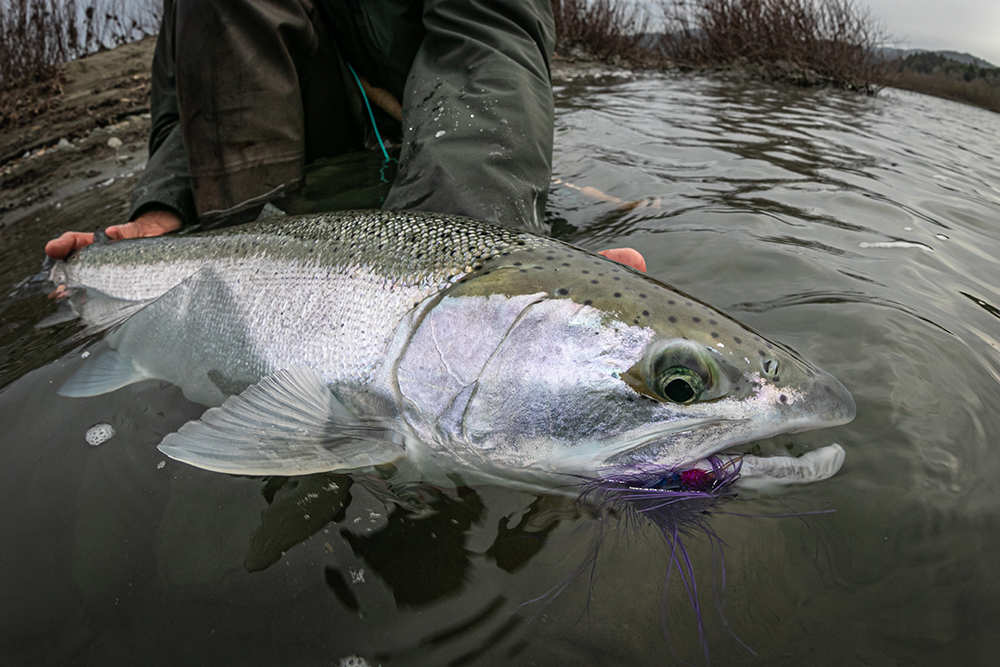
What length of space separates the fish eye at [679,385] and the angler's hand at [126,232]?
3.01m

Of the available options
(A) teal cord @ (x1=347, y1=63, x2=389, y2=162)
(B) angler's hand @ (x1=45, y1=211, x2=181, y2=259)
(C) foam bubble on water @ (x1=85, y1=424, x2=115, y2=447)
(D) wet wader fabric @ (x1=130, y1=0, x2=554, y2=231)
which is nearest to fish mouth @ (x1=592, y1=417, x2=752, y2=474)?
(D) wet wader fabric @ (x1=130, y1=0, x2=554, y2=231)

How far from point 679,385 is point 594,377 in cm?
20

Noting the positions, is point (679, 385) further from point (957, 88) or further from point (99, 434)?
point (957, 88)

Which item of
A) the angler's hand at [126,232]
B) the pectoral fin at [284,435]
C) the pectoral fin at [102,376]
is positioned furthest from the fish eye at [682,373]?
the angler's hand at [126,232]

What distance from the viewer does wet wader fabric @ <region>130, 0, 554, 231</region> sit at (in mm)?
2500

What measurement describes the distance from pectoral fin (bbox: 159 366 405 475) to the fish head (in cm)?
18

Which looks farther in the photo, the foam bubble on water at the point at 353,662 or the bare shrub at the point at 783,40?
the bare shrub at the point at 783,40

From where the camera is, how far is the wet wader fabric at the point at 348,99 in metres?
2.50

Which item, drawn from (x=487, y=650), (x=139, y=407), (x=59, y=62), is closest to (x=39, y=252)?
(x=139, y=407)

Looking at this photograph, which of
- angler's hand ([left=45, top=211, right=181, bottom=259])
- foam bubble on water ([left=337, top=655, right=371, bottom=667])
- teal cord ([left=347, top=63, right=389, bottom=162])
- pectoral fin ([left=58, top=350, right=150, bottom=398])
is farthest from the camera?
teal cord ([left=347, top=63, right=389, bottom=162])

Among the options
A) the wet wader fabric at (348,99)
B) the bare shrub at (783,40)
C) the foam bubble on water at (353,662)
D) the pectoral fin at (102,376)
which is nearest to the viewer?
the foam bubble on water at (353,662)

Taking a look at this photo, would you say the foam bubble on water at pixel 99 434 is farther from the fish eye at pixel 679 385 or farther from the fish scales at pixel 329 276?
the fish eye at pixel 679 385

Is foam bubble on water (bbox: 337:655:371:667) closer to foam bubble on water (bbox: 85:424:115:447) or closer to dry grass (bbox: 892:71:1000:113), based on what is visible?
foam bubble on water (bbox: 85:424:115:447)

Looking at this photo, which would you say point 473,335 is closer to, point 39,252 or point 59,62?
point 39,252
